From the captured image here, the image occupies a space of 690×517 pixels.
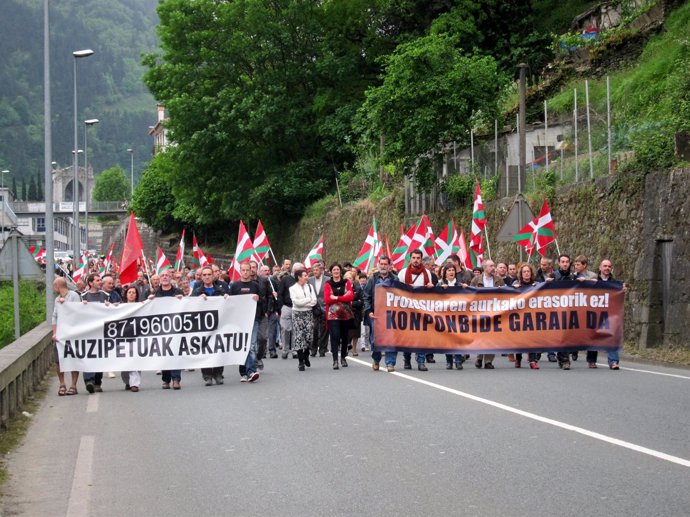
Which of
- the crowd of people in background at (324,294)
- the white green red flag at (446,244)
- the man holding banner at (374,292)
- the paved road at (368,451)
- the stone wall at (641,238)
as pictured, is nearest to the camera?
the paved road at (368,451)

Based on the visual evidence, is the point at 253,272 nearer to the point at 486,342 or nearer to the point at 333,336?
the point at 333,336

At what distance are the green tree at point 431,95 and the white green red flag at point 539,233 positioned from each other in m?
12.0

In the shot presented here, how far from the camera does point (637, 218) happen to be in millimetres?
23859

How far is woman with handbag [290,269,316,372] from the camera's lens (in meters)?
19.5

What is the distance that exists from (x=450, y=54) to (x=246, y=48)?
61.5ft

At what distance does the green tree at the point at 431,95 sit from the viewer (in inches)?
1438

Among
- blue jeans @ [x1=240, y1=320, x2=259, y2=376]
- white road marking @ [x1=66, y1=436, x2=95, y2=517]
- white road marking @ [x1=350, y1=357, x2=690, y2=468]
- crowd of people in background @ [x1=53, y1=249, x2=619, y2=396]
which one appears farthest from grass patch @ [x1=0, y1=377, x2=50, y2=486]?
white road marking @ [x1=350, y1=357, x2=690, y2=468]

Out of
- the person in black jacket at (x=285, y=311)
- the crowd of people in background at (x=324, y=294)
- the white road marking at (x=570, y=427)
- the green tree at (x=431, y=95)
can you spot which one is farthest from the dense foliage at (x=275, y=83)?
the white road marking at (x=570, y=427)

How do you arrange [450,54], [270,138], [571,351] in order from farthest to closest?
[270,138], [450,54], [571,351]

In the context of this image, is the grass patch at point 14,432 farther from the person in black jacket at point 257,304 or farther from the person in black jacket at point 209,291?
the person in black jacket at point 257,304

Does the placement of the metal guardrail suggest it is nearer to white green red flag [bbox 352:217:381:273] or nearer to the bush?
the bush

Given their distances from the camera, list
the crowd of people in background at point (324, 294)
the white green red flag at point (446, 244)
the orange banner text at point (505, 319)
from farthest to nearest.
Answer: the white green red flag at point (446, 244)
the orange banner text at point (505, 319)
the crowd of people in background at point (324, 294)

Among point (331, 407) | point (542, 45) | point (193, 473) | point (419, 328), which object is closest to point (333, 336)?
point (419, 328)

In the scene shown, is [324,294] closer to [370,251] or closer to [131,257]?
[131,257]
